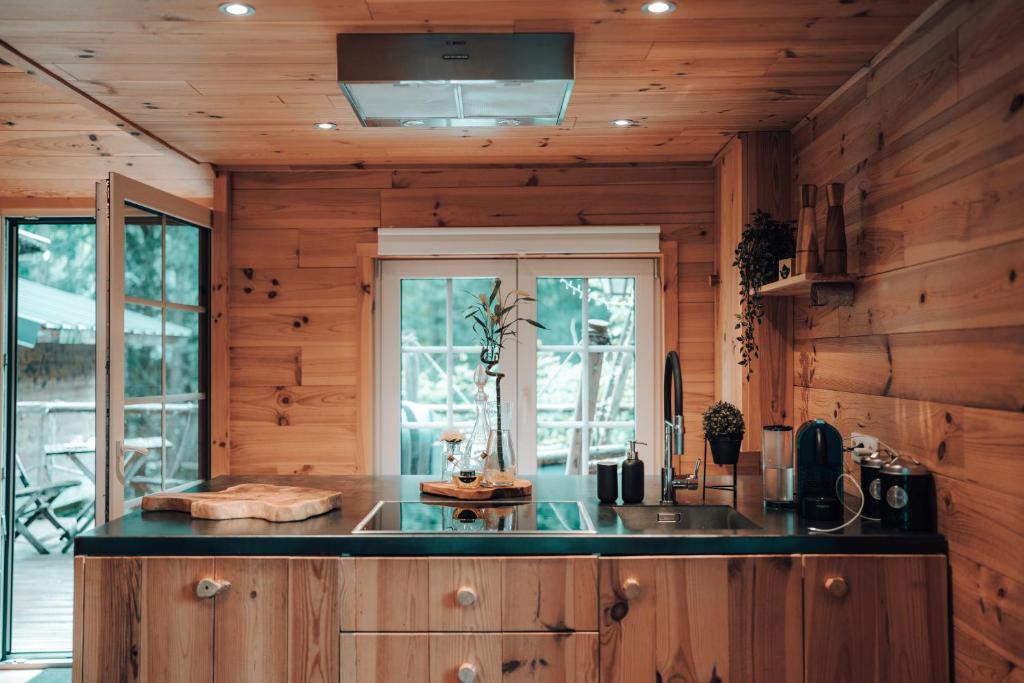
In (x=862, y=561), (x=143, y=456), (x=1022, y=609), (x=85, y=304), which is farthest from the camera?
(x=85, y=304)

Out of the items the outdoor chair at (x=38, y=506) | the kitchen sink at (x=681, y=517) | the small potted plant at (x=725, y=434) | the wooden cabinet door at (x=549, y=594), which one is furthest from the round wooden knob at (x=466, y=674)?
the outdoor chair at (x=38, y=506)

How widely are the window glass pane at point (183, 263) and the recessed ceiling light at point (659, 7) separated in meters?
2.26

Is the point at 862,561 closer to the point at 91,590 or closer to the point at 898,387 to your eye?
the point at 898,387

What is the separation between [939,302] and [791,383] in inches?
46.4

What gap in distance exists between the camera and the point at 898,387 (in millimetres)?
2346

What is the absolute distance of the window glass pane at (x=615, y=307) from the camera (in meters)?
4.06

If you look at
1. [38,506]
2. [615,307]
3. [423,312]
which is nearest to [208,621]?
[423,312]

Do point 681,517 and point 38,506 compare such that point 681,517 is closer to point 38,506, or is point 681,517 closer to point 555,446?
point 555,446

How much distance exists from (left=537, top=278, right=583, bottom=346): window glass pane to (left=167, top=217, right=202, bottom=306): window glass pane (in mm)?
1603

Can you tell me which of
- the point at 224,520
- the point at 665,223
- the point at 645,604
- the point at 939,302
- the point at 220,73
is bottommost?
the point at 645,604

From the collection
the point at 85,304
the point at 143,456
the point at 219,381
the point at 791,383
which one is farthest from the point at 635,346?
the point at 85,304

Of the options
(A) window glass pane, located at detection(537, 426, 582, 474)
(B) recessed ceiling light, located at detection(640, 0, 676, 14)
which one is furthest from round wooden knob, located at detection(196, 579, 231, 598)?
(A) window glass pane, located at detection(537, 426, 582, 474)

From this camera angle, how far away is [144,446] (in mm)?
3250

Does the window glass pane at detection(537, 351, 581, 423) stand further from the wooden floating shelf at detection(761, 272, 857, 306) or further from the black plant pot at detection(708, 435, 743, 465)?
the black plant pot at detection(708, 435, 743, 465)
